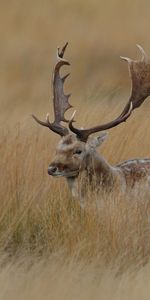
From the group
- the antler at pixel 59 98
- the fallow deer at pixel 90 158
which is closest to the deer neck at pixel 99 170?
the fallow deer at pixel 90 158

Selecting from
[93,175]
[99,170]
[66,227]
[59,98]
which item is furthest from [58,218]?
[59,98]

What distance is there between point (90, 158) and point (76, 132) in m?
0.18

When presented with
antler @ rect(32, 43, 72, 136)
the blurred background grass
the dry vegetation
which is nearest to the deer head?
antler @ rect(32, 43, 72, 136)

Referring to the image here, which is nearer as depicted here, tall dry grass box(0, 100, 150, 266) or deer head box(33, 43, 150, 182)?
tall dry grass box(0, 100, 150, 266)

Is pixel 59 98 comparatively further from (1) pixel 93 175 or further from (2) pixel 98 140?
(1) pixel 93 175

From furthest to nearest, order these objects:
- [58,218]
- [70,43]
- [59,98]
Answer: [70,43] < [59,98] < [58,218]

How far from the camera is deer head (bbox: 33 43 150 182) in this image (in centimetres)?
805

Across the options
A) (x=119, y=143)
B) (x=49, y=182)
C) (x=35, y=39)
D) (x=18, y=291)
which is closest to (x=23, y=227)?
(x=49, y=182)

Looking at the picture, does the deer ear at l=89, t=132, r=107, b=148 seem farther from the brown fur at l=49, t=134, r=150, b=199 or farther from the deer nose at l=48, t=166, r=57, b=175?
the deer nose at l=48, t=166, r=57, b=175

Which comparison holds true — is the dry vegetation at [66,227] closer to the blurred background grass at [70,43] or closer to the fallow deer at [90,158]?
the fallow deer at [90,158]

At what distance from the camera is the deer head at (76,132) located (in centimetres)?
805

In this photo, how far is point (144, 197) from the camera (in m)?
7.93

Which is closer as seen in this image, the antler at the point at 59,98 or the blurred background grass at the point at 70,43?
the antler at the point at 59,98

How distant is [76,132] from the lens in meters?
8.23
